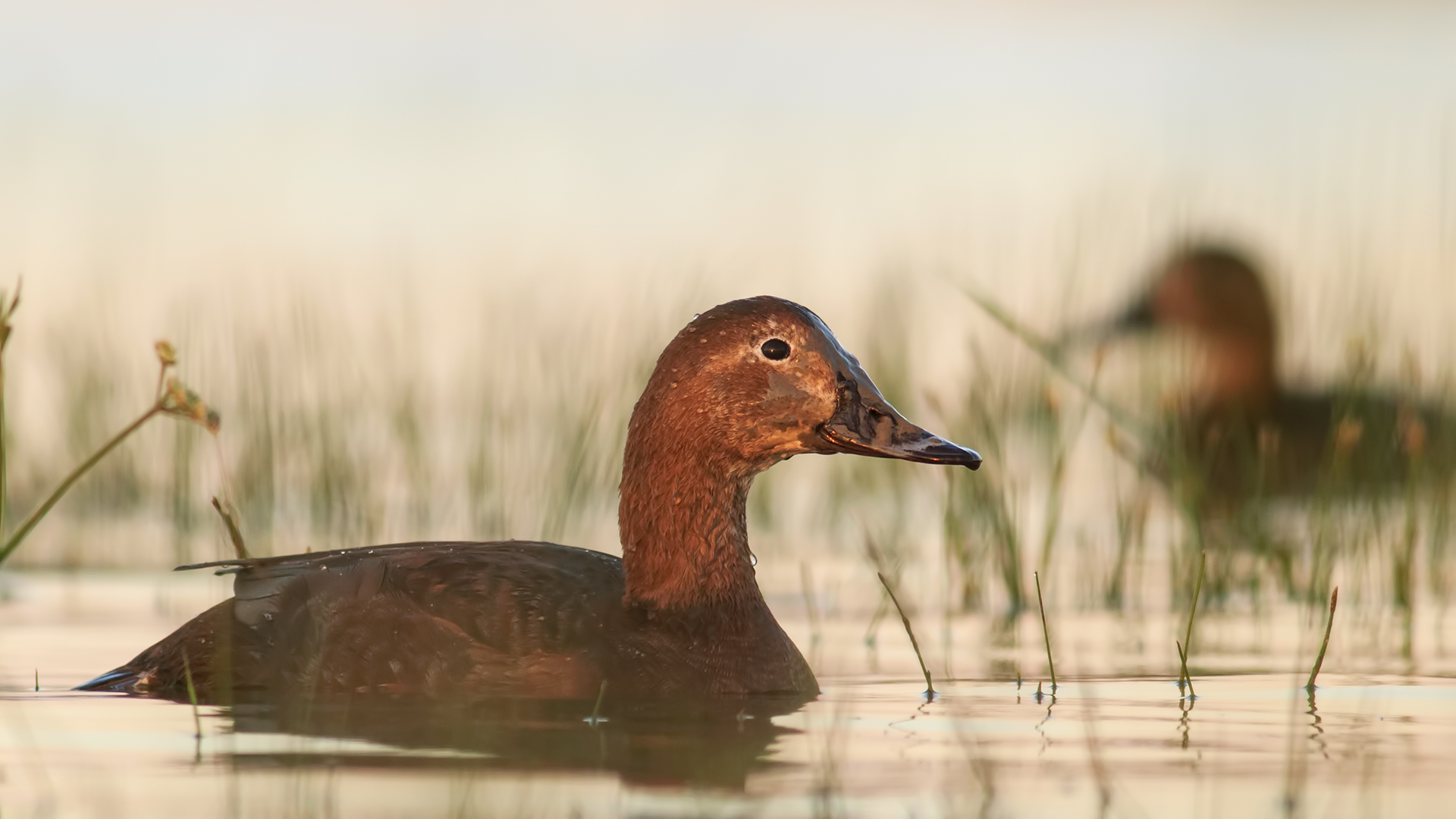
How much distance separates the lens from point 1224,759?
4301 millimetres

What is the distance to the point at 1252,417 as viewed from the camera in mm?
12508

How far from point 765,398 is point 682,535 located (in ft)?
1.37

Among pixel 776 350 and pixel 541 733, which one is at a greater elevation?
pixel 776 350

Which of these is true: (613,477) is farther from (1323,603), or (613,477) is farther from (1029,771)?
(1029,771)

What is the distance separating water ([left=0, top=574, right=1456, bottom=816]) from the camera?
3844 millimetres

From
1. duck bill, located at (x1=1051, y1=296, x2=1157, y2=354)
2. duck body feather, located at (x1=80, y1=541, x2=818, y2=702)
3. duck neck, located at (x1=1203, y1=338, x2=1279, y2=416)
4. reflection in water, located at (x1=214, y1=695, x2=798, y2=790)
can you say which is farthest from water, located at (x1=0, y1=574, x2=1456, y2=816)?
duck bill, located at (x1=1051, y1=296, x2=1157, y2=354)

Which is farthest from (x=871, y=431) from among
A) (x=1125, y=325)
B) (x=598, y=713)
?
(x=1125, y=325)

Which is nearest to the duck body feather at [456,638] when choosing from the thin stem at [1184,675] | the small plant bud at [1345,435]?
the thin stem at [1184,675]

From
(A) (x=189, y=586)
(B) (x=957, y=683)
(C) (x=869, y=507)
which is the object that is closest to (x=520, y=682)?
(B) (x=957, y=683)

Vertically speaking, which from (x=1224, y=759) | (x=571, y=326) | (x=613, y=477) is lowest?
(x=1224, y=759)

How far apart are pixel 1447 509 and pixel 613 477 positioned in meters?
3.31

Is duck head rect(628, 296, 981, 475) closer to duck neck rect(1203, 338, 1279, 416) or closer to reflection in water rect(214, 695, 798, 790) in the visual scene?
reflection in water rect(214, 695, 798, 790)

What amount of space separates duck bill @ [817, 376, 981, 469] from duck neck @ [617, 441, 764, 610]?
0.30 meters

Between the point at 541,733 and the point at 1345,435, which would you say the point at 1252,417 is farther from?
the point at 541,733
